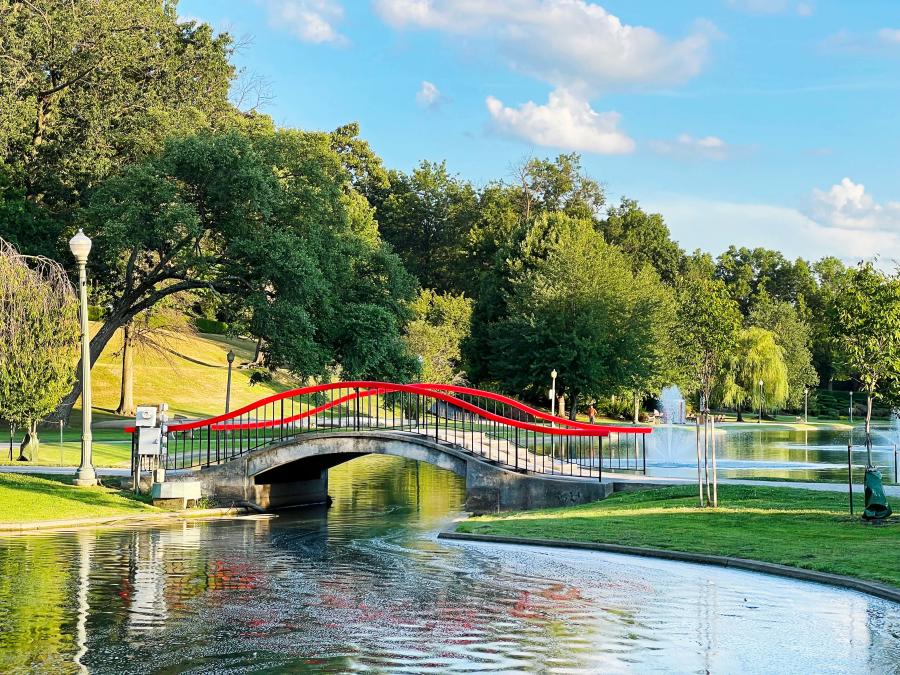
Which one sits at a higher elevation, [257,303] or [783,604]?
[257,303]

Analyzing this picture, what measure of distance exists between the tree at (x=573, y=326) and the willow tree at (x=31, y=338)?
129 feet

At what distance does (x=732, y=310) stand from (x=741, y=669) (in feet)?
282

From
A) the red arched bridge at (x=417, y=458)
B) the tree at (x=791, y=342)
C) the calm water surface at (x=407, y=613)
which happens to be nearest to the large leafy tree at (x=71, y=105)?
the red arched bridge at (x=417, y=458)

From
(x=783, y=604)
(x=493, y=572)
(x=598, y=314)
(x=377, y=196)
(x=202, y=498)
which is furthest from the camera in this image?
(x=377, y=196)

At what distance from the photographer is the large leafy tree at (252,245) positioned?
4106 cm

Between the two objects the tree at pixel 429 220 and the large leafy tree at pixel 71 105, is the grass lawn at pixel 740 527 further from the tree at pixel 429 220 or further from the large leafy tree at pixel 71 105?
the tree at pixel 429 220

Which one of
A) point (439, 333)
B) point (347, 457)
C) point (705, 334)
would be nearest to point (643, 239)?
point (705, 334)

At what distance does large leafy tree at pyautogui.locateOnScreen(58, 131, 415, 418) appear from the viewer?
41062 mm

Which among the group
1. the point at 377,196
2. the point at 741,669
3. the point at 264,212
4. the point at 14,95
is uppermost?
the point at 377,196

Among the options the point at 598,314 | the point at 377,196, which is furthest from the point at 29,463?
the point at 377,196

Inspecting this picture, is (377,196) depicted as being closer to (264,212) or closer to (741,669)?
(264,212)

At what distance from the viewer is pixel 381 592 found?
51.2ft

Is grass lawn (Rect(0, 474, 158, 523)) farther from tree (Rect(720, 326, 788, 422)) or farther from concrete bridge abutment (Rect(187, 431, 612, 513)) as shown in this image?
tree (Rect(720, 326, 788, 422))

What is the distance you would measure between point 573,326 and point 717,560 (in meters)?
51.0
